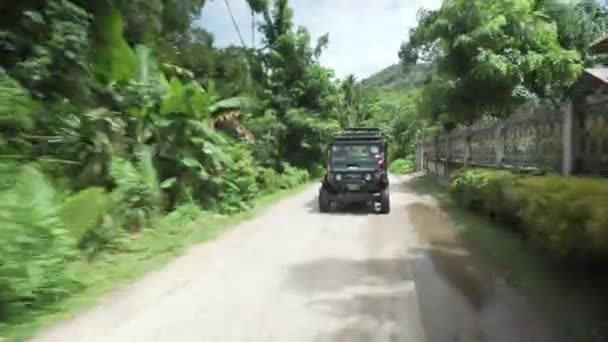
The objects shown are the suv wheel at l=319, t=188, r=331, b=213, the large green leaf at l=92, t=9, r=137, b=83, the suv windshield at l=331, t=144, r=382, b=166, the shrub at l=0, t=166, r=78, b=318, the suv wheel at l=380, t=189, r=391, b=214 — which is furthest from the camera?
the suv windshield at l=331, t=144, r=382, b=166

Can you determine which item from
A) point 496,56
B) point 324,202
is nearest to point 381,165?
point 324,202

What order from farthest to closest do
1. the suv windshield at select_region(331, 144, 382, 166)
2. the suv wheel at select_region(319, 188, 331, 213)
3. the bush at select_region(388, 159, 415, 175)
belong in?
the bush at select_region(388, 159, 415, 175), the suv windshield at select_region(331, 144, 382, 166), the suv wheel at select_region(319, 188, 331, 213)

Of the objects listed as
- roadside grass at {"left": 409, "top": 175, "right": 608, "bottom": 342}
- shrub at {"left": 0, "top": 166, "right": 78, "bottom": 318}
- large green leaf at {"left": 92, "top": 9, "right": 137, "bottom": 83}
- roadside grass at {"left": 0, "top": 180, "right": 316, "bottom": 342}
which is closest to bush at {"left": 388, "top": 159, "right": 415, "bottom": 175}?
roadside grass at {"left": 0, "top": 180, "right": 316, "bottom": 342}

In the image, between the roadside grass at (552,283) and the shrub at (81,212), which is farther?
the shrub at (81,212)

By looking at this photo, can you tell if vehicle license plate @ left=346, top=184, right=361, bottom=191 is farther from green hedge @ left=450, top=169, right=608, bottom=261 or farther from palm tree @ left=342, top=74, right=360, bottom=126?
palm tree @ left=342, top=74, right=360, bottom=126

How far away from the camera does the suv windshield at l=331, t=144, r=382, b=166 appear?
14338 millimetres

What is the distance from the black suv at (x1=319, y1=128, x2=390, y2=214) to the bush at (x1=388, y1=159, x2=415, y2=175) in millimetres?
30387

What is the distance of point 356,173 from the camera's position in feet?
44.9

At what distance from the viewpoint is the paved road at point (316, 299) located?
4.70 metres

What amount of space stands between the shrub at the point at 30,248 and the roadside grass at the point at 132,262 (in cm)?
17

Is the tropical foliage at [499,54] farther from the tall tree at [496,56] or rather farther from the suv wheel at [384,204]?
the suv wheel at [384,204]

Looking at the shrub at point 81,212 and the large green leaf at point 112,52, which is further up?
the large green leaf at point 112,52

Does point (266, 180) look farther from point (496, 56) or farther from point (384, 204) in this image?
point (496, 56)

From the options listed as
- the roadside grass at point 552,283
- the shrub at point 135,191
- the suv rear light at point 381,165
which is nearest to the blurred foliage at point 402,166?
the suv rear light at point 381,165
